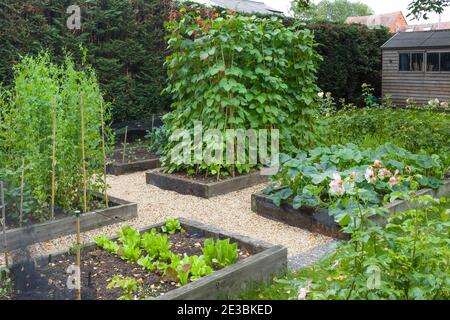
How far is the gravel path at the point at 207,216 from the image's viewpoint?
4.46 m

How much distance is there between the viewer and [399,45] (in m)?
15.2

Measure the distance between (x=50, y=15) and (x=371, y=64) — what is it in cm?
1018

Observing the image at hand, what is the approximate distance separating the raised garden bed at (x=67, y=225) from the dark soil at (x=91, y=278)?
0.44m

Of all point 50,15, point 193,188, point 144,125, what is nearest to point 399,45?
point 144,125

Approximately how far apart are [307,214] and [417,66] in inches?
470

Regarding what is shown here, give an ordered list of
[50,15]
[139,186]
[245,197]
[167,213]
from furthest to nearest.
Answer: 1. [50,15]
2. [139,186]
3. [245,197]
4. [167,213]

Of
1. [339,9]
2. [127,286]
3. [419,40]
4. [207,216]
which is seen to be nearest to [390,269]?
[127,286]

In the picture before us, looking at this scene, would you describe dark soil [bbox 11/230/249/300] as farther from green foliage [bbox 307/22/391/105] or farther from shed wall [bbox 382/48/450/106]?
shed wall [bbox 382/48/450/106]

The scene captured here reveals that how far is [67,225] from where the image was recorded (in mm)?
4668

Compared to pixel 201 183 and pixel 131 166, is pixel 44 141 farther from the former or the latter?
pixel 131 166

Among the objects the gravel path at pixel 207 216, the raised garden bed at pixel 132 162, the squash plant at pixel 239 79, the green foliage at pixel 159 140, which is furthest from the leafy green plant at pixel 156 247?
the green foliage at pixel 159 140

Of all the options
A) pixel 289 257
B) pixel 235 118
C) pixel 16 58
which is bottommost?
pixel 289 257
